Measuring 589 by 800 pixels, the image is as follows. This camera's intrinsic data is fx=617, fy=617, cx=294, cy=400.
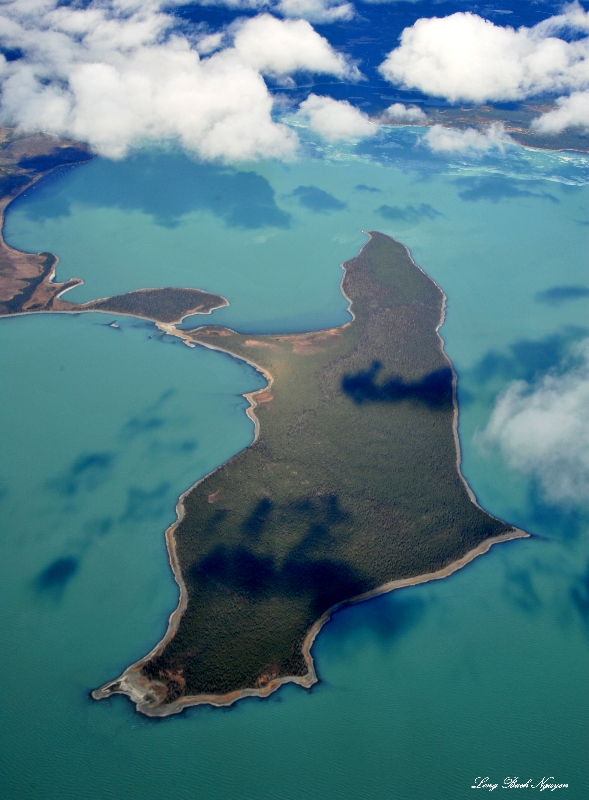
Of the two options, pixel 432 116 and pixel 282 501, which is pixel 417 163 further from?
pixel 282 501

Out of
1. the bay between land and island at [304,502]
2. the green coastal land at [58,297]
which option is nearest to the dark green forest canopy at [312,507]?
the bay between land and island at [304,502]

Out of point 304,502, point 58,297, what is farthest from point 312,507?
point 58,297

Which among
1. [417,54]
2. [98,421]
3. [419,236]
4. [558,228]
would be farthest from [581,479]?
[417,54]

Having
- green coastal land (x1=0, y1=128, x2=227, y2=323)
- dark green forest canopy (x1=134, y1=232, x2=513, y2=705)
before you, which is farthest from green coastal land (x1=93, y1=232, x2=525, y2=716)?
green coastal land (x1=0, y1=128, x2=227, y2=323)

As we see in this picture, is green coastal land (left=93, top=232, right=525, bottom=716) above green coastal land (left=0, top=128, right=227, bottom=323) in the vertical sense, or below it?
below

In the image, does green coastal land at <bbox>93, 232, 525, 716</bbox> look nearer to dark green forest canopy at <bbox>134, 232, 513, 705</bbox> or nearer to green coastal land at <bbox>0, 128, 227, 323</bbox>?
dark green forest canopy at <bbox>134, 232, 513, 705</bbox>

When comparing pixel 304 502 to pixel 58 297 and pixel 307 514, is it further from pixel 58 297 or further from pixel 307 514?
pixel 58 297
